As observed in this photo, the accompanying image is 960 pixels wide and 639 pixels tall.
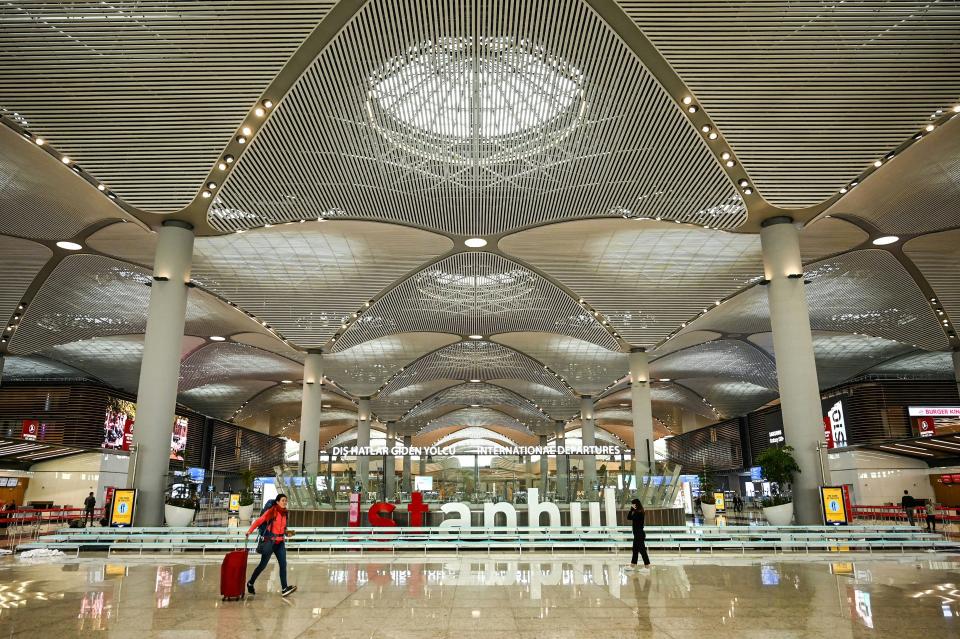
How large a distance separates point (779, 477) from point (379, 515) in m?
9.76

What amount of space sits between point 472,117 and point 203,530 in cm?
1001

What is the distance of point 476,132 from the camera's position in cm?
1515

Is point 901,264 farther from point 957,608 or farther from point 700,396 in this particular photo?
point 700,396

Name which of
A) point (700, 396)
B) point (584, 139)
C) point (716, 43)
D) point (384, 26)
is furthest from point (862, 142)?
point (700, 396)

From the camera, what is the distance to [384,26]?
1162 centimetres

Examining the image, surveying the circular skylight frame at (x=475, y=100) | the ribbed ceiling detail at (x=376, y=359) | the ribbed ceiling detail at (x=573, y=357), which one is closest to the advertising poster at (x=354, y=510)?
the circular skylight frame at (x=475, y=100)

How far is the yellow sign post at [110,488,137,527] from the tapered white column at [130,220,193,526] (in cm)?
63

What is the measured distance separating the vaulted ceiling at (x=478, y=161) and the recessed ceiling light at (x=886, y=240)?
8.9 inches

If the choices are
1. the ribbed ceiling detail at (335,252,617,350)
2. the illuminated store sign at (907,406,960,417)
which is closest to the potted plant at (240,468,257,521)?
the ribbed ceiling detail at (335,252,617,350)

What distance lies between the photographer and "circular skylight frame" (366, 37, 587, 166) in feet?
41.6

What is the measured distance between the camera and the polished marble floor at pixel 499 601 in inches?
230

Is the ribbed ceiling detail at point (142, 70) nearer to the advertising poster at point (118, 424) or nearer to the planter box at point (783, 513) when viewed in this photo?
the planter box at point (783, 513)

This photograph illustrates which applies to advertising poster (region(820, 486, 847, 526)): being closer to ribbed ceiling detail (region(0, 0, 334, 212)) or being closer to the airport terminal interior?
the airport terminal interior

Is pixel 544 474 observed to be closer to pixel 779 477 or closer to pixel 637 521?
pixel 779 477
